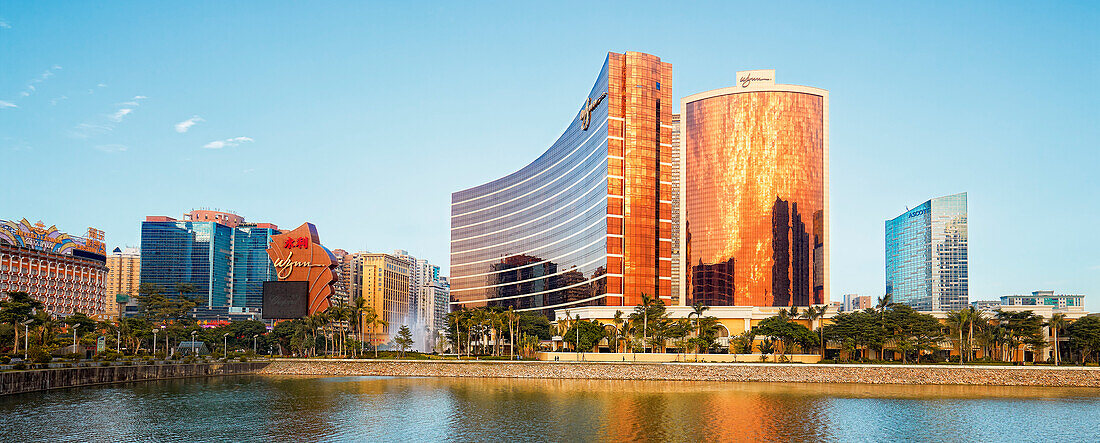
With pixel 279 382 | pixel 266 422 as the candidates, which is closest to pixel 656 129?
pixel 279 382

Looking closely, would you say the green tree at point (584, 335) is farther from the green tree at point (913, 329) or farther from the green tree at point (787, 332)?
the green tree at point (913, 329)

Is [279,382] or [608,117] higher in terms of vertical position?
[608,117]

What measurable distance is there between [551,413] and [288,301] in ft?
301

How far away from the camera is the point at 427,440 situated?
65.0 metres

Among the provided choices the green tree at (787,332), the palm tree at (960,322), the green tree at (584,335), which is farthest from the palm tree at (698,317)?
the palm tree at (960,322)

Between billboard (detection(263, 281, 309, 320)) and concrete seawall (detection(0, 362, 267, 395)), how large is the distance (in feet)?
44.7

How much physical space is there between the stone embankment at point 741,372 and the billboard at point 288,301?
647 inches

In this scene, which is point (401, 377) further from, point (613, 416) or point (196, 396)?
point (613, 416)

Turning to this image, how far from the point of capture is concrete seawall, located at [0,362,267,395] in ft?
301

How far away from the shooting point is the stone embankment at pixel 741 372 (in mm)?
114438

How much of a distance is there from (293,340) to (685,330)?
87.5m

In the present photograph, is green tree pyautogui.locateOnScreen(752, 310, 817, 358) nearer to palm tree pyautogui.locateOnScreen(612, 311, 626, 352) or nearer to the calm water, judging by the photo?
palm tree pyautogui.locateOnScreen(612, 311, 626, 352)

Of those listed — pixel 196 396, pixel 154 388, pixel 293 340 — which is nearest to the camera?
pixel 196 396

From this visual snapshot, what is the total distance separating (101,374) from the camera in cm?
10925
